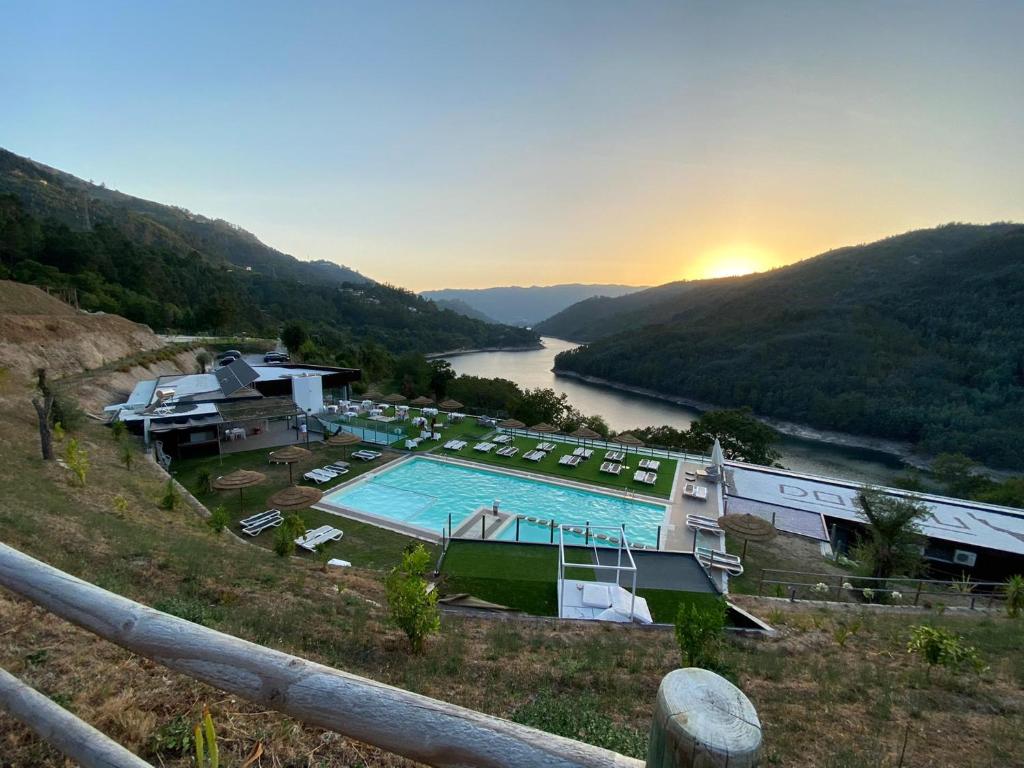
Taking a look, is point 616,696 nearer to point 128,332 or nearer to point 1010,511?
point 1010,511

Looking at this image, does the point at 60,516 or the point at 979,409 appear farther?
the point at 979,409

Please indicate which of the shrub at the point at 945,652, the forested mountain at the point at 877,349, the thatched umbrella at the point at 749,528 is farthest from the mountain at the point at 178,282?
the shrub at the point at 945,652

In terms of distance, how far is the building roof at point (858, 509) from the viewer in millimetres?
15213

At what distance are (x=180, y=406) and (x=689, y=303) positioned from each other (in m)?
110

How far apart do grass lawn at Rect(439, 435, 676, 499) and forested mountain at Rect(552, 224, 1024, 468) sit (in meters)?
35.2

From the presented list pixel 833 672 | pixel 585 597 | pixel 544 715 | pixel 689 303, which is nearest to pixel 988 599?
pixel 833 672

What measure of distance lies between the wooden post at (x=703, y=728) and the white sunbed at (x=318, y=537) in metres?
12.3

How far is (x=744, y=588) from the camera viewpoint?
1117 centimetres

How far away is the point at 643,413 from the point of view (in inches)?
2069

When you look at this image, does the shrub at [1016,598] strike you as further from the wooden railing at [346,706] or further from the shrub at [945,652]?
the wooden railing at [346,706]

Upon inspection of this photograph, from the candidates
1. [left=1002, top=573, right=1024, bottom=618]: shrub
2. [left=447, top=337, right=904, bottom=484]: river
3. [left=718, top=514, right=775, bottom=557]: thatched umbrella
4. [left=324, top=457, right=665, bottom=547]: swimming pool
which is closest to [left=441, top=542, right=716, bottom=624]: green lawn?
[left=324, top=457, right=665, bottom=547]: swimming pool

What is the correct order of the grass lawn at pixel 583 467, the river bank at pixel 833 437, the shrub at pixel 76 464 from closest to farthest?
the shrub at pixel 76 464 < the grass lawn at pixel 583 467 < the river bank at pixel 833 437

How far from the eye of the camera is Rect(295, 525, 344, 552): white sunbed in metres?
11.6

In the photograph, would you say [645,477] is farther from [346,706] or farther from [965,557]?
[346,706]
